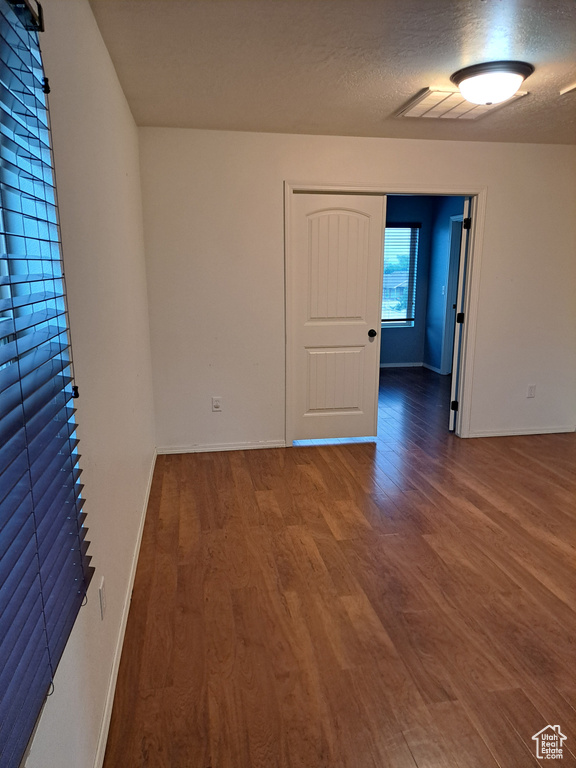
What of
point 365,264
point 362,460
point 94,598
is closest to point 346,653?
point 94,598

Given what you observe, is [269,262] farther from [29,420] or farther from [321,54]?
[29,420]

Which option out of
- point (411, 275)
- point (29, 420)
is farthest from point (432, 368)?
point (29, 420)

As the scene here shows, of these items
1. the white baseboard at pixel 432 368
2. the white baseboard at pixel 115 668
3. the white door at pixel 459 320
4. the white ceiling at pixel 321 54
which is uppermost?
the white ceiling at pixel 321 54

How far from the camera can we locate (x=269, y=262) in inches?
155

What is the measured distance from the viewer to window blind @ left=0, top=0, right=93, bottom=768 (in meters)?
0.83

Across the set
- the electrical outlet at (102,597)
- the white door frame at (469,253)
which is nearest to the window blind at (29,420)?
the electrical outlet at (102,597)

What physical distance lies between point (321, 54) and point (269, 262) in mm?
1712

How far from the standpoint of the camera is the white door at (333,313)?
13.1ft

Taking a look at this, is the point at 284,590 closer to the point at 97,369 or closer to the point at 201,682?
the point at 201,682

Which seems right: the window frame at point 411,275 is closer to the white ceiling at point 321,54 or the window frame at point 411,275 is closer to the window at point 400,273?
the window at point 400,273

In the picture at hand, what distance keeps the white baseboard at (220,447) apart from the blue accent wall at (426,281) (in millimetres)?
3436

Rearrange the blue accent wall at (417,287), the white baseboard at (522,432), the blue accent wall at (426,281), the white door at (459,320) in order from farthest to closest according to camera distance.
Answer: the blue accent wall at (417,287), the blue accent wall at (426,281), the white baseboard at (522,432), the white door at (459,320)

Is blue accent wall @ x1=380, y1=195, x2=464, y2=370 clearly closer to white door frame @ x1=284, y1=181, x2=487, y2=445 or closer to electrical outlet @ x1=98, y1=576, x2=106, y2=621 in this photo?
white door frame @ x1=284, y1=181, x2=487, y2=445
